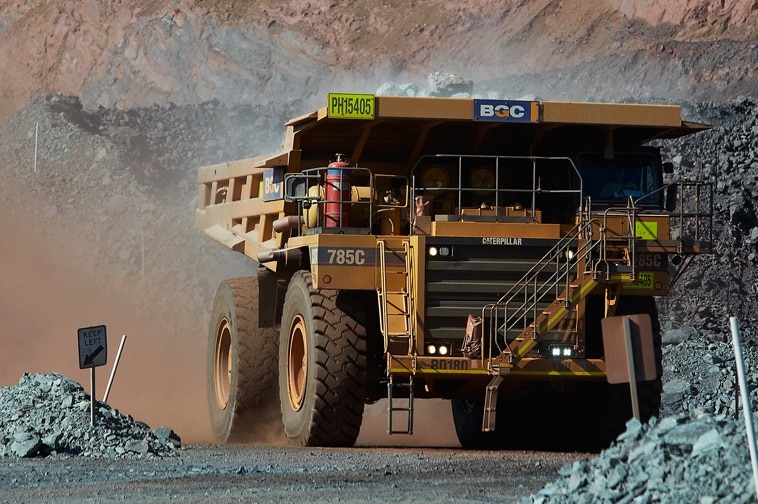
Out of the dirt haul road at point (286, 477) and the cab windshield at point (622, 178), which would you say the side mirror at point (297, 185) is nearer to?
the dirt haul road at point (286, 477)

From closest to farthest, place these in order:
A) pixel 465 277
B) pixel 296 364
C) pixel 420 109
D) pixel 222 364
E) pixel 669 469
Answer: pixel 669 469, pixel 465 277, pixel 420 109, pixel 296 364, pixel 222 364

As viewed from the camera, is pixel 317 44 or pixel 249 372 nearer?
pixel 249 372

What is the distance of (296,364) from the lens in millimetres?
15781

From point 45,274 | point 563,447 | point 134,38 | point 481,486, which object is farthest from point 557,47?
point 481,486

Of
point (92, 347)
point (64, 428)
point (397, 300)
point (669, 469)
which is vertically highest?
point (397, 300)

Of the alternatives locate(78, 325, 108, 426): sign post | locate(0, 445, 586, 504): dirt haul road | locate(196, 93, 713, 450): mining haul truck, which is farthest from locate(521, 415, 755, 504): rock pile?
locate(78, 325, 108, 426): sign post

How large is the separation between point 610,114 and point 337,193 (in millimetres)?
2803

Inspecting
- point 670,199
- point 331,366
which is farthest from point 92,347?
point 670,199

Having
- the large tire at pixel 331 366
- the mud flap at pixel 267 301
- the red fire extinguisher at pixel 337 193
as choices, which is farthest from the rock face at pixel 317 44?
the large tire at pixel 331 366

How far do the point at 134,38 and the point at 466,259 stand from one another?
35.9 m

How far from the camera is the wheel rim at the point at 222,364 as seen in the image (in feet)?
61.9

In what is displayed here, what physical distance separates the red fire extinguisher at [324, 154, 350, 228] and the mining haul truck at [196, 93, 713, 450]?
0.02 meters

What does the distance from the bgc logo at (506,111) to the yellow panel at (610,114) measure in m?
0.12

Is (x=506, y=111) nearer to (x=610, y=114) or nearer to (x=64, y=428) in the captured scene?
(x=610, y=114)
